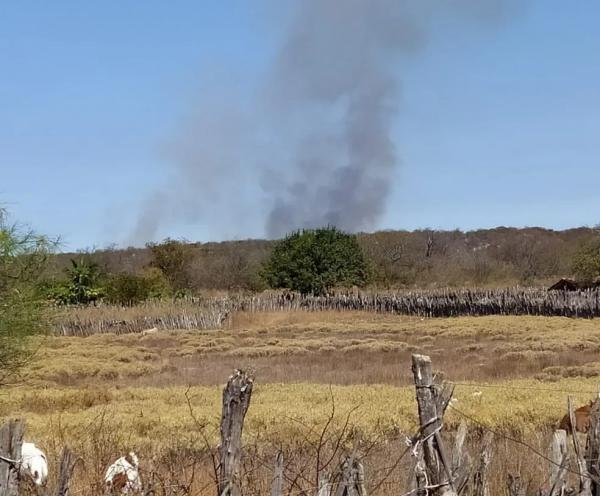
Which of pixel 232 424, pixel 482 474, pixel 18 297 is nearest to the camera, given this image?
pixel 232 424

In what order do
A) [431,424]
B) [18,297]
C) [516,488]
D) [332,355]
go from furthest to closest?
[332,355] < [18,297] < [516,488] < [431,424]

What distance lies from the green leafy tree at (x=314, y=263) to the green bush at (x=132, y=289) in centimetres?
791

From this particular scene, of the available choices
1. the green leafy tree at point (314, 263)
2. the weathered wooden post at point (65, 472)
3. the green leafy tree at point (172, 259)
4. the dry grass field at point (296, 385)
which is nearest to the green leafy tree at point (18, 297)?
the dry grass field at point (296, 385)

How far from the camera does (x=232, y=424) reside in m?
4.04

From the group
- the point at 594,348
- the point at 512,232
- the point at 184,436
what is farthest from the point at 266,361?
the point at 512,232

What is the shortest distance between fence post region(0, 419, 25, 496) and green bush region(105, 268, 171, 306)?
43128mm

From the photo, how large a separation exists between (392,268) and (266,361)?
55966mm

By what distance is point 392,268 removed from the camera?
78188 millimetres

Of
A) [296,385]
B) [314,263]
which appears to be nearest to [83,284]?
[314,263]

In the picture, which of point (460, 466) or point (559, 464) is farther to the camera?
point (559, 464)

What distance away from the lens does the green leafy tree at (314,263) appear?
54.9 m

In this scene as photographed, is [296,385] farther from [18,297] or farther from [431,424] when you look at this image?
[431,424]

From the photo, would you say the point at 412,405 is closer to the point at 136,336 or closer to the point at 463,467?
the point at 463,467

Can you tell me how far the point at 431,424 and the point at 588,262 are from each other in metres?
54.5
